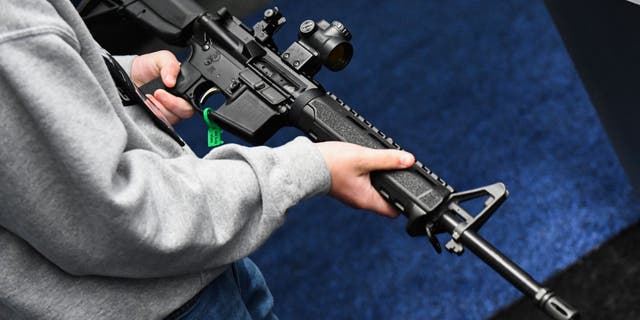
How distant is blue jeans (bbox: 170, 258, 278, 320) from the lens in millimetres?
902

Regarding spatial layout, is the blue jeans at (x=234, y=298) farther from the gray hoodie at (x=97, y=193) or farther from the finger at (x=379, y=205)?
the finger at (x=379, y=205)

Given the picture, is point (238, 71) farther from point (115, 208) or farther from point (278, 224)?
point (115, 208)

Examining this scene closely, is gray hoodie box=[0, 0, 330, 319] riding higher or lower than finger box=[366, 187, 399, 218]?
lower

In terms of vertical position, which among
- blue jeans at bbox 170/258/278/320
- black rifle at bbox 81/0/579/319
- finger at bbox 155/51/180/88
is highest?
black rifle at bbox 81/0/579/319

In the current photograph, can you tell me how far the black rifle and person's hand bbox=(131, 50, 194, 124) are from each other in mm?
14

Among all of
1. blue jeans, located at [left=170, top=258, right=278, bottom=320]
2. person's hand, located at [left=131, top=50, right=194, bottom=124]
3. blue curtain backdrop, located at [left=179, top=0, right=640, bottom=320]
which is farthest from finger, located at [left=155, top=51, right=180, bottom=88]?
blue curtain backdrop, located at [left=179, top=0, right=640, bottom=320]

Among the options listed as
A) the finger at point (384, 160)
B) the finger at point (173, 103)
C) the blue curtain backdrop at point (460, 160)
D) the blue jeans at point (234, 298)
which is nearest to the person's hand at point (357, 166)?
the finger at point (384, 160)

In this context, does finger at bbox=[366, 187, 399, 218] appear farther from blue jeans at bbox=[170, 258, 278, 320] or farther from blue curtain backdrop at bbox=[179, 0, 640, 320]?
blue curtain backdrop at bbox=[179, 0, 640, 320]

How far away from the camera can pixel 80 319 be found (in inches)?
31.3

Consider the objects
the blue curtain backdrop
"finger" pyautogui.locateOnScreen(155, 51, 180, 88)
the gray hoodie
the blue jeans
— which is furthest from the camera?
the blue curtain backdrop

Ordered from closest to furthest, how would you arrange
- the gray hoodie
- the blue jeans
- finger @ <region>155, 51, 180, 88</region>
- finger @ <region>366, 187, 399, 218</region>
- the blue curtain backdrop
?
the gray hoodie < the blue jeans < finger @ <region>366, 187, 399, 218</region> < finger @ <region>155, 51, 180, 88</region> < the blue curtain backdrop

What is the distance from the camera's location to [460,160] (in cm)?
186

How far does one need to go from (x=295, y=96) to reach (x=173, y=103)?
9.2 inches

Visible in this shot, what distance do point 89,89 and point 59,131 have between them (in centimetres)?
5
